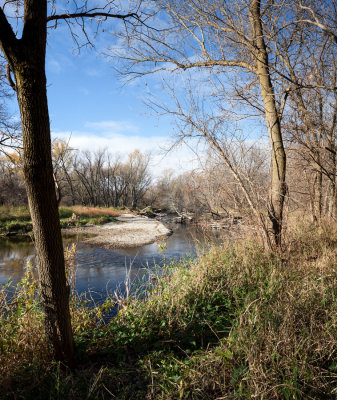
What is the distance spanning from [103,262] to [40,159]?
34.1 feet

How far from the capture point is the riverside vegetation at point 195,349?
2318mm

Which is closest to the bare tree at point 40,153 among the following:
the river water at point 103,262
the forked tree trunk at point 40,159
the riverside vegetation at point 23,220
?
the forked tree trunk at point 40,159

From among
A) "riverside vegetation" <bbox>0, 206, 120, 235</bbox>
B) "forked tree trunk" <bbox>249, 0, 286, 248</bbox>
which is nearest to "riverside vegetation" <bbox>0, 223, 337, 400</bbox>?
"forked tree trunk" <bbox>249, 0, 286, 248</bbox>

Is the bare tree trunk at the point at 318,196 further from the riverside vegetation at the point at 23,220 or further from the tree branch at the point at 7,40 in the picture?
the riverside vegetation at the point at 23,220

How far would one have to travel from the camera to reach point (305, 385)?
7.43ft

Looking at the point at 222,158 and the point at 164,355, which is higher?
the point at 222,158

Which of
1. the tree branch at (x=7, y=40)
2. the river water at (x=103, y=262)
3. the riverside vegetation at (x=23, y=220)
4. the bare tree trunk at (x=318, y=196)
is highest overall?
the tree branch at (x=7, y=40)

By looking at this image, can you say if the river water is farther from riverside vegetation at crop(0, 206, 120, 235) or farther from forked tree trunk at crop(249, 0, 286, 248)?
riverside vegetation at crop(0, 206, 120, 235)

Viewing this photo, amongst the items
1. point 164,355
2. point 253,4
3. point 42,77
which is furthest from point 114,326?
point 253,4

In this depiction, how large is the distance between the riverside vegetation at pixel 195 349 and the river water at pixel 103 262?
8.14 feet

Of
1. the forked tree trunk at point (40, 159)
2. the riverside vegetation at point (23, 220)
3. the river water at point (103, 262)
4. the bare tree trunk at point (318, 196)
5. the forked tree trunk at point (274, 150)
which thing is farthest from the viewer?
the riverside vegetation at point (23, 220)

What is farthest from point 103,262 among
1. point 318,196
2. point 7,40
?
point 7,40

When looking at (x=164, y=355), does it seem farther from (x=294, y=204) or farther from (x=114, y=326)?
(x=294, y=204)

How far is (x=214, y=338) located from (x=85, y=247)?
546 inches
